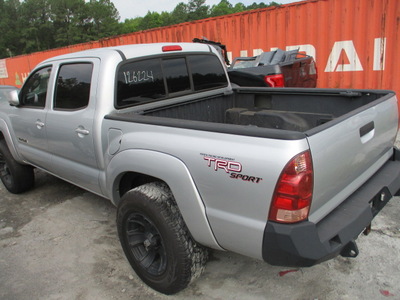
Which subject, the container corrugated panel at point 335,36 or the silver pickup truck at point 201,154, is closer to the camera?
the silver pickup truck at point 201,154

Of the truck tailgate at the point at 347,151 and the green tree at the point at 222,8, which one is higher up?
the green tree at the point at 222,8

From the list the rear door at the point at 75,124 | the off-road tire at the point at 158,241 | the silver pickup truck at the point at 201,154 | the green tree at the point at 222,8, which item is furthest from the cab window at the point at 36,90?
the green tree at the point at 222,8

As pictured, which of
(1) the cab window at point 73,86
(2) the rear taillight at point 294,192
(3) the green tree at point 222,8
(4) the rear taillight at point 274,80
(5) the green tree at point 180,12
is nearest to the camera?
(2) the rear taillight at point 294,192

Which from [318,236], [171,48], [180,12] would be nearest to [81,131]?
[171,48]

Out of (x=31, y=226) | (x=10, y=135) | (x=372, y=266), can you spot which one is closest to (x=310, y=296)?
(x=372, y=266)

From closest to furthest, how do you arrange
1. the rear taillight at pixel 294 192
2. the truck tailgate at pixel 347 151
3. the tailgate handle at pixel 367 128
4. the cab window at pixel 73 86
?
the rear taillight at pixel 294 192 < the truck tailgate at pixel 347 151 < the tailgate handle at pixel 367 128 < the cab window at pixel 73 86

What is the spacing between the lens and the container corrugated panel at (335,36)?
6.91 meters

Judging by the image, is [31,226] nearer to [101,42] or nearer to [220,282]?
[220,282]

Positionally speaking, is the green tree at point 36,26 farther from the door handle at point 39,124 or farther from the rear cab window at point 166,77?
the rear cab window at point 166,77

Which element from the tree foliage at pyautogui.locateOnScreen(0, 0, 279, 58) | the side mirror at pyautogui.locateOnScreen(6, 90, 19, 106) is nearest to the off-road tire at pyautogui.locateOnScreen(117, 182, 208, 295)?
the side mirror at pyautogui.locateOnScreen(6, 90, 19, 106)

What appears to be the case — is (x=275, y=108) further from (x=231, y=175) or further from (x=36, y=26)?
(x=36, y=26)

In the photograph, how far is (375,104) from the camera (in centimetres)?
246

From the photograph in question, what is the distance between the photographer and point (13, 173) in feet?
14.6

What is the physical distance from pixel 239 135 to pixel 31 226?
2.96 metres
